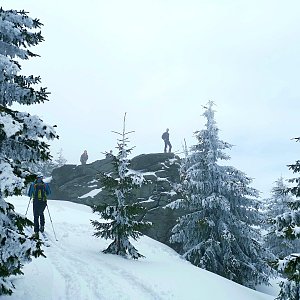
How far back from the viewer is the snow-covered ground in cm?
877

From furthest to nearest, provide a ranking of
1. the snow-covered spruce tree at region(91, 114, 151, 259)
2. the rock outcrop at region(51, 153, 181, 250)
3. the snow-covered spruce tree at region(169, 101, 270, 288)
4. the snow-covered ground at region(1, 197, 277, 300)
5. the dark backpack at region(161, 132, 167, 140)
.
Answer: the dark backpack at region(161, 132, 167, 140) < the rock outcrop at region(51, 153, 181, 250) < the snow-covered spruce tree at region(169, 101, 270, 288) < the snow-covered spruce tree at region(91, 114, 151, 259) < the snow-covered ground at region(1, 197, 277, 300)

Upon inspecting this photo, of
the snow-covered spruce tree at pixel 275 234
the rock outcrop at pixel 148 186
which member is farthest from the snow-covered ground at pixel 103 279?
the snow-covered spruce tree at pixel 275 234

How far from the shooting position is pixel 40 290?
27.6 feet

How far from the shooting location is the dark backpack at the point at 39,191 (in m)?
13.9

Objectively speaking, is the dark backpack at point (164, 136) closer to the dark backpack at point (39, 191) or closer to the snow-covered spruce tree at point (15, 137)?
the dark backpack at point (39, 191)

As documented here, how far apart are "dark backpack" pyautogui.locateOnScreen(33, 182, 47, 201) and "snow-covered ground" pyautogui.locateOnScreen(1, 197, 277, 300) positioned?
2034 mm

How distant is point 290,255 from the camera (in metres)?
8.41

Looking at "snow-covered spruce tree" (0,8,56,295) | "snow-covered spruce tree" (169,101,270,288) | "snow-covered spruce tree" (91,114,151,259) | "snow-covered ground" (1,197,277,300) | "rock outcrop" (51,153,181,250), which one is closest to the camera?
"snow-covered spruce tree" (0,8,56,295)

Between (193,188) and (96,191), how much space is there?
49.9ft

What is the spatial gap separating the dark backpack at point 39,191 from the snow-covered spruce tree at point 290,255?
359 inches

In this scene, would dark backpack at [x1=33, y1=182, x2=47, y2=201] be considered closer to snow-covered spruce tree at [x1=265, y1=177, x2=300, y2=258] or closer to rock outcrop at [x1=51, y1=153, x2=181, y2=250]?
rock outcrop at [x1=51, y1=153, x2=181, y2=250]

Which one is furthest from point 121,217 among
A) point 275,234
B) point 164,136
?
point 164,136

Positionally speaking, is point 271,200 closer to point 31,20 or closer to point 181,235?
point 181,235

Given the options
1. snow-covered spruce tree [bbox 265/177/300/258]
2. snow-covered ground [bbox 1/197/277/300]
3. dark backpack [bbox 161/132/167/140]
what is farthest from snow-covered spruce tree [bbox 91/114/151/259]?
dark backpack [bbox 161/132/167/140]
